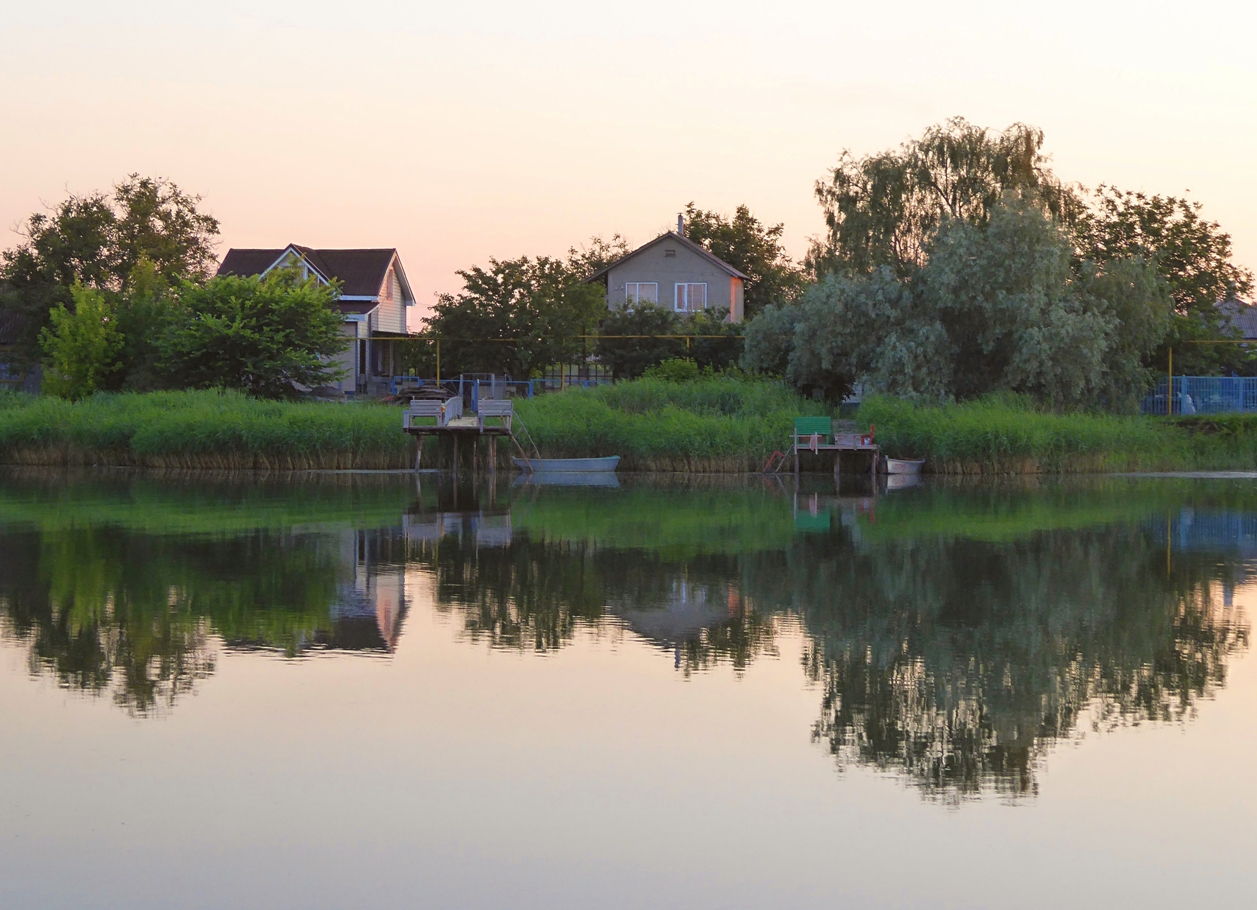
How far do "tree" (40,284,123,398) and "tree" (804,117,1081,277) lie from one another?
25.3 metres

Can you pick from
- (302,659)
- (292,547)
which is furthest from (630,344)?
(302,659)

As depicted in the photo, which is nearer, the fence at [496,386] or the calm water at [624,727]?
the calm water at [624,727]

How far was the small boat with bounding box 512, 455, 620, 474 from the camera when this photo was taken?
127ft

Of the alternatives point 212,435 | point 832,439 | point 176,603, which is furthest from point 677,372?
point 176,603

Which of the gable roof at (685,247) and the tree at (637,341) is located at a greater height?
the gable roof at (685,247)

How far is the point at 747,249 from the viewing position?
3027 inches

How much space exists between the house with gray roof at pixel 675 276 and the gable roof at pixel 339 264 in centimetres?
1005

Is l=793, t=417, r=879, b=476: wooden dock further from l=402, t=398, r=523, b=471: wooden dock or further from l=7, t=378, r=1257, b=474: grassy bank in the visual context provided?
l=402, t=398, r=523, b=471: wooden dock

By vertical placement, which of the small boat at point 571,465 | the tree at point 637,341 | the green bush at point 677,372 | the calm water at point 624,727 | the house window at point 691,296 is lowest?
the calm water at point 624,727

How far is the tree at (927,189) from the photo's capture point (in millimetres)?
45719

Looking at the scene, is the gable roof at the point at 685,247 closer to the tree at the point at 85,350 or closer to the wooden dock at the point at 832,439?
the tree at the point at 85,350

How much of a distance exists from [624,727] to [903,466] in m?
30.1

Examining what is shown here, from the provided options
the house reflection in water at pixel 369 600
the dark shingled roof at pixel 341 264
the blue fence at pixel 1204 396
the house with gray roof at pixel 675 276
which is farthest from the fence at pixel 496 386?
the house reflection in water at pixel 369 600

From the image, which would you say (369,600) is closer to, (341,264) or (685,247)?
(341,264)
